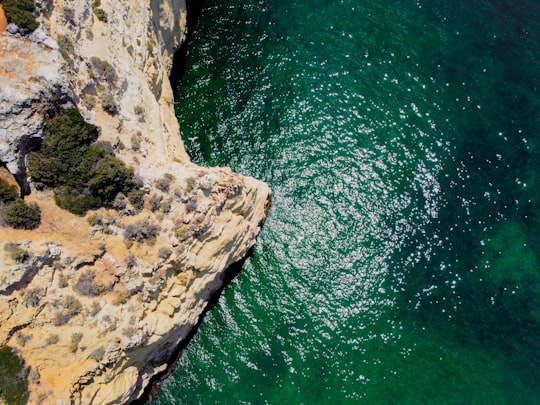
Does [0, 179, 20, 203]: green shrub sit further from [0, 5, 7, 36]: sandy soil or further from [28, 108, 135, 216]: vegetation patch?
[0, 5, 7, 36]: sandy soil

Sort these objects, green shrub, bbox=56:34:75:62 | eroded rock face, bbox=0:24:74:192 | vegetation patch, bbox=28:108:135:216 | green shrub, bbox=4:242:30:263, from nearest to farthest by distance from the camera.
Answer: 1. eroded rock face, bbox=0:24:74:192
2. green shrub, bbox=4:242:30:263
3. vegetation patch, bbox=28:108:135:216
4. green shrub, bbox=56:34:75:62

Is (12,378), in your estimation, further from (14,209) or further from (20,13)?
(20,13)

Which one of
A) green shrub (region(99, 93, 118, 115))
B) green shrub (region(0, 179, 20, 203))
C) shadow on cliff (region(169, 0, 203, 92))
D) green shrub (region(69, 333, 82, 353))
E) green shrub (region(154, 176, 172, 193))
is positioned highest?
shadow on cliff (region(169, 0, 203, 92))

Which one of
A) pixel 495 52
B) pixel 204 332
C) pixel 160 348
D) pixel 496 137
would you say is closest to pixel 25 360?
pixel 160 348

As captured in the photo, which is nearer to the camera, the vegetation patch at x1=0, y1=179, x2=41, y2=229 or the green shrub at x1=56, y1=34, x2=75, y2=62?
the vegetation patch at x1=0, y1=179, x2=41, y2=229

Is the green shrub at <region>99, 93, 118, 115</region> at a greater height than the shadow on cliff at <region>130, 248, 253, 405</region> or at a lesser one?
greater

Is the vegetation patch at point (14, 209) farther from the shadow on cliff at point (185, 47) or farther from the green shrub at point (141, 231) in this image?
the shadow on cliff at point (185, 47)

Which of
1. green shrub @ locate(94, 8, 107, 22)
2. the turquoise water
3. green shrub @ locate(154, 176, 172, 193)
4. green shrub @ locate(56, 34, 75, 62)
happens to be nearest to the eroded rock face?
green shrub @ locate(56, 34, 75, 62)

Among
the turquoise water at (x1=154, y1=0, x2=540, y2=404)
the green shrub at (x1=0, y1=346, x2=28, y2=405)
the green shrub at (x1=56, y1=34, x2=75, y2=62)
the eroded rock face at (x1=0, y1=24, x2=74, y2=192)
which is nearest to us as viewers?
the eroded rock face at (x1=0, y1=24, x2=74, y2=192)
